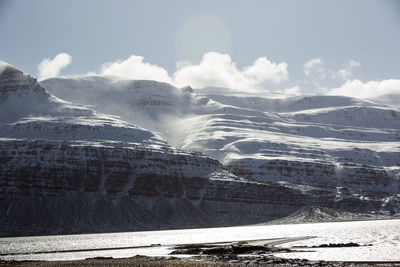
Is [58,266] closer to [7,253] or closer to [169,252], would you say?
[169,252]

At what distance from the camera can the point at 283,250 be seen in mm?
135750

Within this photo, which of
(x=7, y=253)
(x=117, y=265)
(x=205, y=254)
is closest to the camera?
(x=117, y=265)

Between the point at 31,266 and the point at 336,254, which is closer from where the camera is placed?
the point at 31,266

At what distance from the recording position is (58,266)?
367 ft

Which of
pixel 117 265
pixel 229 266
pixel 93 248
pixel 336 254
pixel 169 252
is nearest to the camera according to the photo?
pixel 229 266

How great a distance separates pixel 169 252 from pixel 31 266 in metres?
44.6

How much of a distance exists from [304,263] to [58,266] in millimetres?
49536

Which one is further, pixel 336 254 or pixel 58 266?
pixel 336 254

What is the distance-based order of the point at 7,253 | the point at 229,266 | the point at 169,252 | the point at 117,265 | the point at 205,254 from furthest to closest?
the point at 7,253 < the point at 169,252 < the point at 205,254 < the point at 117,265 < the point at 229,266

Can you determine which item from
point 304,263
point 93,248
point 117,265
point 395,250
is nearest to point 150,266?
point 117,265

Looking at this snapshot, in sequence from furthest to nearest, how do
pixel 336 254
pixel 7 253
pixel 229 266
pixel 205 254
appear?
pixel 7 253
pixel 205 254
pixel 336 254
pixel 229 266

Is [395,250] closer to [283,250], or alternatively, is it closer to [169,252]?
[283,250]

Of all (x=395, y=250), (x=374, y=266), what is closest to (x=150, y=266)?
(x=374, y=266)

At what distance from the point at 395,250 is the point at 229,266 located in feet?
147
